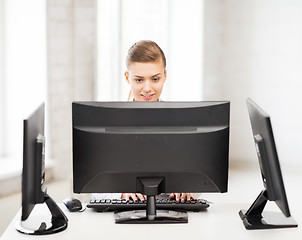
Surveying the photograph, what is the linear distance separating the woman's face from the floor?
42.0 inches

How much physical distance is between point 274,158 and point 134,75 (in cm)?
99

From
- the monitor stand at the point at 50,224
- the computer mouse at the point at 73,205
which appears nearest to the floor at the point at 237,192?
the computer mouse at the point at 73,205

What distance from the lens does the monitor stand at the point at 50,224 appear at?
2.02 m

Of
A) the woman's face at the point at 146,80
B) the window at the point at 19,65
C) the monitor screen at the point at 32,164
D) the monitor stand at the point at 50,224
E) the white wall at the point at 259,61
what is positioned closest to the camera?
the monitor screen at the point at 32,164

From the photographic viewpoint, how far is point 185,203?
227 cm

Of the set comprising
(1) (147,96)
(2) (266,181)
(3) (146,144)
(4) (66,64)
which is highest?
(4) (66,64)

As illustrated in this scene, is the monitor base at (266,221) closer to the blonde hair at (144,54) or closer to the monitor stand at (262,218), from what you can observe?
the monitor stand at (262,218)

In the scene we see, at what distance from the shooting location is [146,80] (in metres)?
2.70

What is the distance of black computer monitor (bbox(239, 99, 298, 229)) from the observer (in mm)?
1948

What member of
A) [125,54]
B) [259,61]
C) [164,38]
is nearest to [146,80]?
[125,54]

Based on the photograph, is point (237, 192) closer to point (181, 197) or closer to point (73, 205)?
point (181, 197)

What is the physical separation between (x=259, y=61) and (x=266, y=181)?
359 cm

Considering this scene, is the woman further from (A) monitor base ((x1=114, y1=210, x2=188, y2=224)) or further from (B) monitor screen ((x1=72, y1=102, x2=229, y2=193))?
(B) monitor screen ((x1=72, y1=102, x2=229, y2=193))

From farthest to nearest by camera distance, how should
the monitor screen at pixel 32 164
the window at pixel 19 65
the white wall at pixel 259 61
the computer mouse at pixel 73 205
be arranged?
the white wall at pixel 259 61 < the window at pixel 19 65 < the computer mouse at pixel 73 205 < the monitor screen at pixel 32 164
